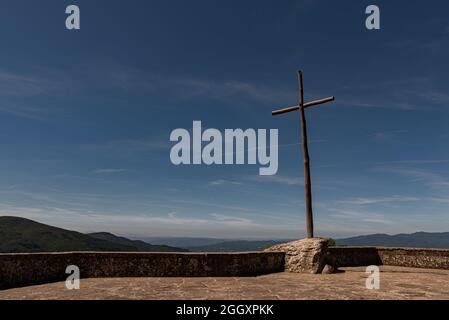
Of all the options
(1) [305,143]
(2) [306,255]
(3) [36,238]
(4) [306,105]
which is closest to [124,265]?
(2) [306,255]

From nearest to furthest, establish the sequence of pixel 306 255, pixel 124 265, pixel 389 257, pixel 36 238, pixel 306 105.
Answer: pixel 124 265 → pixel 306 255 → pixel 306 105 → pixel 389 257 → pixel 36 238

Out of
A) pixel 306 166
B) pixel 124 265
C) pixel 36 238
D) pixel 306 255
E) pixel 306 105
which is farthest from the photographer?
pixel 36 238

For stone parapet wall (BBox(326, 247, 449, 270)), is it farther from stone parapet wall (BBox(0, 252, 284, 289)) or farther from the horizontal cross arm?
the horizontal cross arm

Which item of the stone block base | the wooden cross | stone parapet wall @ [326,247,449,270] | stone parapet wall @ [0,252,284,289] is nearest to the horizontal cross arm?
the wooden cross

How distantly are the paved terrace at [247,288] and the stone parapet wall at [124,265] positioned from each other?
0.63 meters

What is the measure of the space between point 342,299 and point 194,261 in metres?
5.55

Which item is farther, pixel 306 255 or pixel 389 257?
pixel 389 257

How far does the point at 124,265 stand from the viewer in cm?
1220

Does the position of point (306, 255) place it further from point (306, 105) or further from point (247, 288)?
point (306, 105)

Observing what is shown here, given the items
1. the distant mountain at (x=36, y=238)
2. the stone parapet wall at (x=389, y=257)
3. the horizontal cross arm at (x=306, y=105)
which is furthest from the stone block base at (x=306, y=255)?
the distant mountain at (x=36, y=238)

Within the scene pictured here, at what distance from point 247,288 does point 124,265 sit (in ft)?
14.8

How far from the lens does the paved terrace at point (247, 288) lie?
8899 millimetres

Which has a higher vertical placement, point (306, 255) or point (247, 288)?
point (306, 255)

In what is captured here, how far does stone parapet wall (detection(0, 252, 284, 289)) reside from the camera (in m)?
10.8
